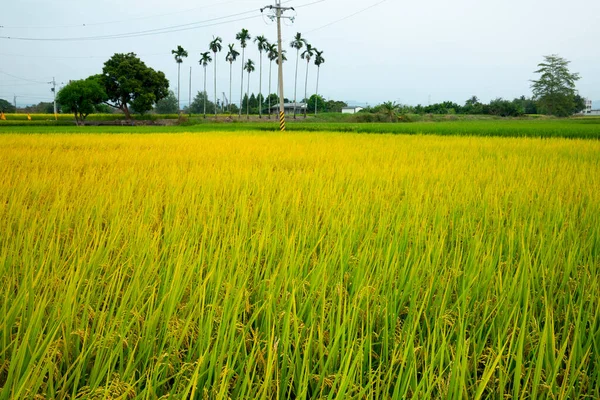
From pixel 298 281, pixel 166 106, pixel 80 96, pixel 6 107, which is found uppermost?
pixel 166 106

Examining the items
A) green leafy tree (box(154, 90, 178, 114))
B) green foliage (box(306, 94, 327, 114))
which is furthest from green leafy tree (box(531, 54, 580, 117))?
green leafy tree (box(154, 90, 178, 114))

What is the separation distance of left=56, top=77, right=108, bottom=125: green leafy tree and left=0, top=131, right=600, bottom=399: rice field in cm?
2843

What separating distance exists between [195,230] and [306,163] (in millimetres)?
3470

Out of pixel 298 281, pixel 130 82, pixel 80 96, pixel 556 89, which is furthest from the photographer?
pixel 556 89

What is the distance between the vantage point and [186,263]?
1613 millimetres

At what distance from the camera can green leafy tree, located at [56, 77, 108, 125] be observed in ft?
102

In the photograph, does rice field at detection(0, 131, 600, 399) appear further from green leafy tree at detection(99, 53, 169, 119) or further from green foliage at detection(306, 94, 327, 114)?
green foliage at detection(306, 94, 327, 114)

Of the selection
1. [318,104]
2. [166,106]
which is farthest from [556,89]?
[166,106]

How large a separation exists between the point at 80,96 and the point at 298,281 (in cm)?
3440

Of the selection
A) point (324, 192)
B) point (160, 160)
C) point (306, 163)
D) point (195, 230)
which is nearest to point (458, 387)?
point (195, 230)

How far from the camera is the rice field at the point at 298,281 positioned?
0.99 meters

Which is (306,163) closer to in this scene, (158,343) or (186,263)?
(186,263)

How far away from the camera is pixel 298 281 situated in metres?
1.49

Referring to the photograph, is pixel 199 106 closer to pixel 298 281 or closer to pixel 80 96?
pixel 80 96
